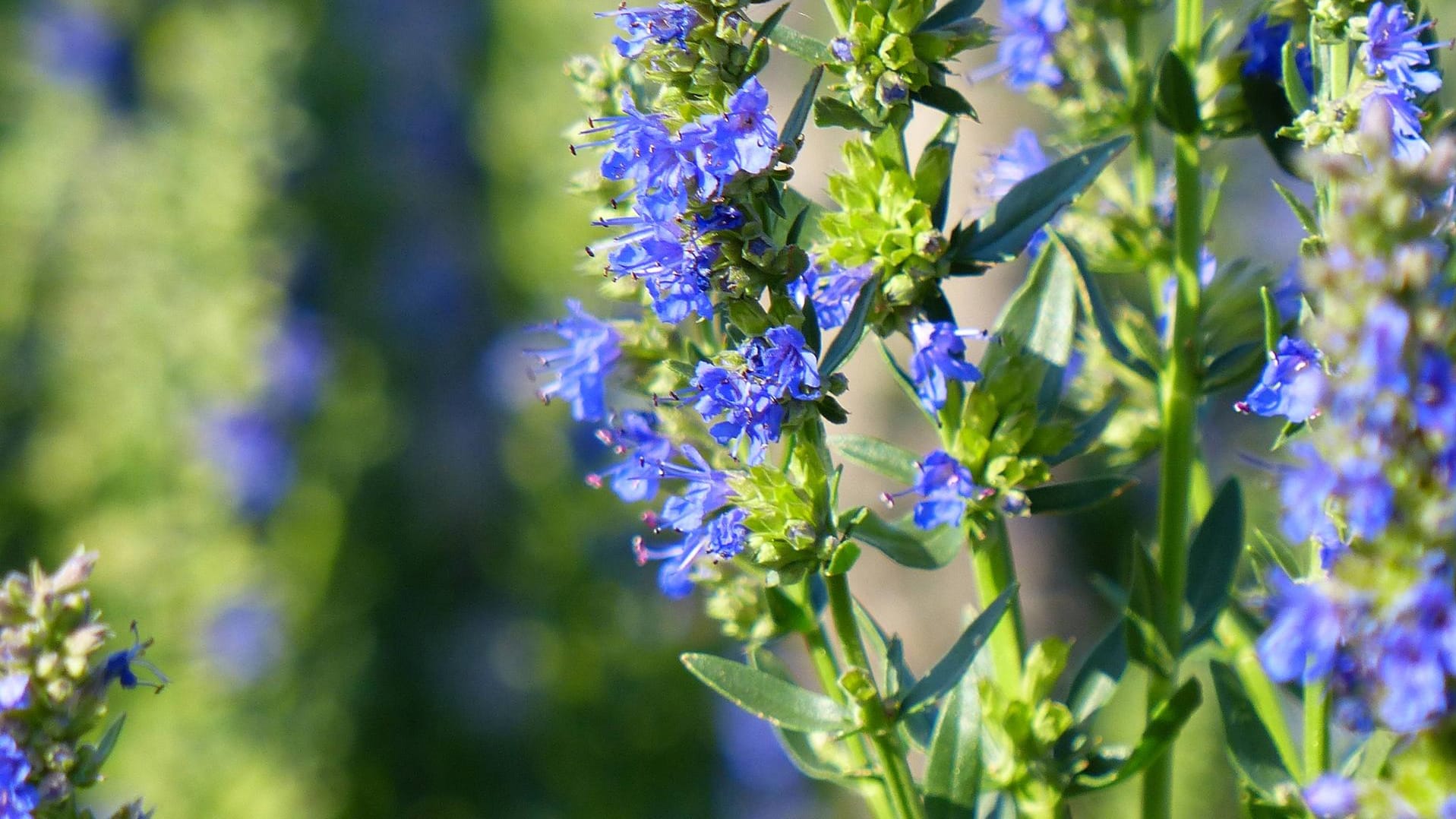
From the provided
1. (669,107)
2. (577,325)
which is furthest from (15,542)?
(669,107)

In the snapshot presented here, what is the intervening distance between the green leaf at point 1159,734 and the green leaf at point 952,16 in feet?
1.81

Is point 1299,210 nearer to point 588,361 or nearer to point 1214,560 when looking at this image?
point 1214,560

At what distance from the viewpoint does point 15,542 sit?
177 inches

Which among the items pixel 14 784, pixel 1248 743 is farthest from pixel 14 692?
pixel 1248 743

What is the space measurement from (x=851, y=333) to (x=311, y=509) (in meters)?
3.15

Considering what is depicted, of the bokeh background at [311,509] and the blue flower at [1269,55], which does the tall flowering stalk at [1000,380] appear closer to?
the blue flower at [1269,55]

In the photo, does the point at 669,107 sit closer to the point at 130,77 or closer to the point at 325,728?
the point at 325,728

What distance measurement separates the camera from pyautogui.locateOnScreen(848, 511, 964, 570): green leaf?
42.9 inches

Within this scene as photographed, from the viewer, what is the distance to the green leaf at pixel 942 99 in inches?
41.8

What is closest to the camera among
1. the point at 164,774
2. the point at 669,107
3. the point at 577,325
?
the point at 669,107

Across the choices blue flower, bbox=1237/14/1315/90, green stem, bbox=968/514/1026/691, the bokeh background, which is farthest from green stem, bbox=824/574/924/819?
the bokeh background

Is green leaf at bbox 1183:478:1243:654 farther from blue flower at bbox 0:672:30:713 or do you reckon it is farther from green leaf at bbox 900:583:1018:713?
blue flower at bbox 0:672:30:713

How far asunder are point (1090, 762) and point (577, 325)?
0.61 m

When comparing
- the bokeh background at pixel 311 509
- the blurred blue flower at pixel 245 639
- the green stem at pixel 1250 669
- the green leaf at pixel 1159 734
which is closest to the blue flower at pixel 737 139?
the green leaf at pixel 1159 734
